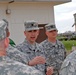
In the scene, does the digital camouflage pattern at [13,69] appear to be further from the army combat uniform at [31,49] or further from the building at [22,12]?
the building at [22,12]

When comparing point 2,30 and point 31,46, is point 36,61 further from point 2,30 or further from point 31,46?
point 2,30

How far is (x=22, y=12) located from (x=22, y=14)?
0.22ft

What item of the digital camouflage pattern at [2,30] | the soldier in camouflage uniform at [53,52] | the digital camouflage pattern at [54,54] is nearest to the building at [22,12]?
the soldier in camouflage uniform at [53,52]

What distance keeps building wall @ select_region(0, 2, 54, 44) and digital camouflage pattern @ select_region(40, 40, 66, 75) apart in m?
5.62

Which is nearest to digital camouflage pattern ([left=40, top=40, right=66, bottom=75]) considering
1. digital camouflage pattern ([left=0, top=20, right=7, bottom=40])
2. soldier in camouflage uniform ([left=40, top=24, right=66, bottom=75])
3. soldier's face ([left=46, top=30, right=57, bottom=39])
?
soldier in camouflage uniform ([left=40, top=24, right=66, bottom=75])

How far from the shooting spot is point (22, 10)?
12266 millimetres

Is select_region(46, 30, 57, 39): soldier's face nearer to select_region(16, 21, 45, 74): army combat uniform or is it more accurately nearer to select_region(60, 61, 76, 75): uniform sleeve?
select_region(16, 21, 45, 74): army combat uniform

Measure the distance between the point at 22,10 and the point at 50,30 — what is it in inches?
232

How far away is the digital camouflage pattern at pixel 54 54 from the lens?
6082 mm

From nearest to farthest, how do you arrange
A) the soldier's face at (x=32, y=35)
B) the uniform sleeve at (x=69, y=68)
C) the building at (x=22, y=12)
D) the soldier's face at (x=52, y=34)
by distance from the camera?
the uniform sleeve at (x=69, y=68), the soldier's face at (x=32, y=35), the soldier's face at (x=52, y=34), the building at (x=22, y=12)

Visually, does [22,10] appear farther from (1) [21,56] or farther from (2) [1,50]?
(2) [1,50]

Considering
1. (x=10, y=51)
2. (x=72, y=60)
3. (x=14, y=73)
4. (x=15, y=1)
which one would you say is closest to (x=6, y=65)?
(x=14, y=73)

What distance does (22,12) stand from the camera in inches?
483

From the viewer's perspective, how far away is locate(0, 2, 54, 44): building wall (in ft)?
39.3
